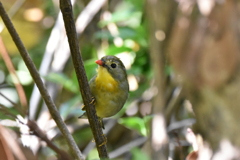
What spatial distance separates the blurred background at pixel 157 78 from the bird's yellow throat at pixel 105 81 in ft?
0.79

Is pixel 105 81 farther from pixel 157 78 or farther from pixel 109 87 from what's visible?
pixel 157 78

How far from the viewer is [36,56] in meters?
4.32

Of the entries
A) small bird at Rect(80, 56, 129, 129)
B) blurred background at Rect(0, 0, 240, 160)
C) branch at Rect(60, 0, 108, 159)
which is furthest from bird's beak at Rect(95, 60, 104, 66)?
branch at Rect(60, 0, 108, 159)

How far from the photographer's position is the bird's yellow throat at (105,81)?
2432 mm

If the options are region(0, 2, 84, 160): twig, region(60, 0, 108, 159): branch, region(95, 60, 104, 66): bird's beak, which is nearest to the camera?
region(60, 0, 108, 159): branch

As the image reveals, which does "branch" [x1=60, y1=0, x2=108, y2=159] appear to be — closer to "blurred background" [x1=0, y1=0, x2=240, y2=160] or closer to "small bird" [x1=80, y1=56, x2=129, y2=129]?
"blurred background" [x1=0, y1=0, x2=240, y2=160]

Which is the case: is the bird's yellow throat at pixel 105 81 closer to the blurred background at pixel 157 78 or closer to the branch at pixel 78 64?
the blurred background at pixel 157 78

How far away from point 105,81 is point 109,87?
5cm

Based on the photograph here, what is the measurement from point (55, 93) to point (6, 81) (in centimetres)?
113

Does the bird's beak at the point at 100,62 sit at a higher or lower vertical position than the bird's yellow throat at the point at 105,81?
higher

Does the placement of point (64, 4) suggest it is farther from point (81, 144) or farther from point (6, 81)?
point (6, 81)

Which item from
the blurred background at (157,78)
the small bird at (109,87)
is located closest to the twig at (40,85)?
the blurred background at (157,78)

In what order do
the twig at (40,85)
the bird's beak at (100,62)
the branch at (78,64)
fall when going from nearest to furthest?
the branch at (78,64) < the twig at (40,85) < the bird's beak at (100,62)

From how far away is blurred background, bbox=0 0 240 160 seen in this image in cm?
147
